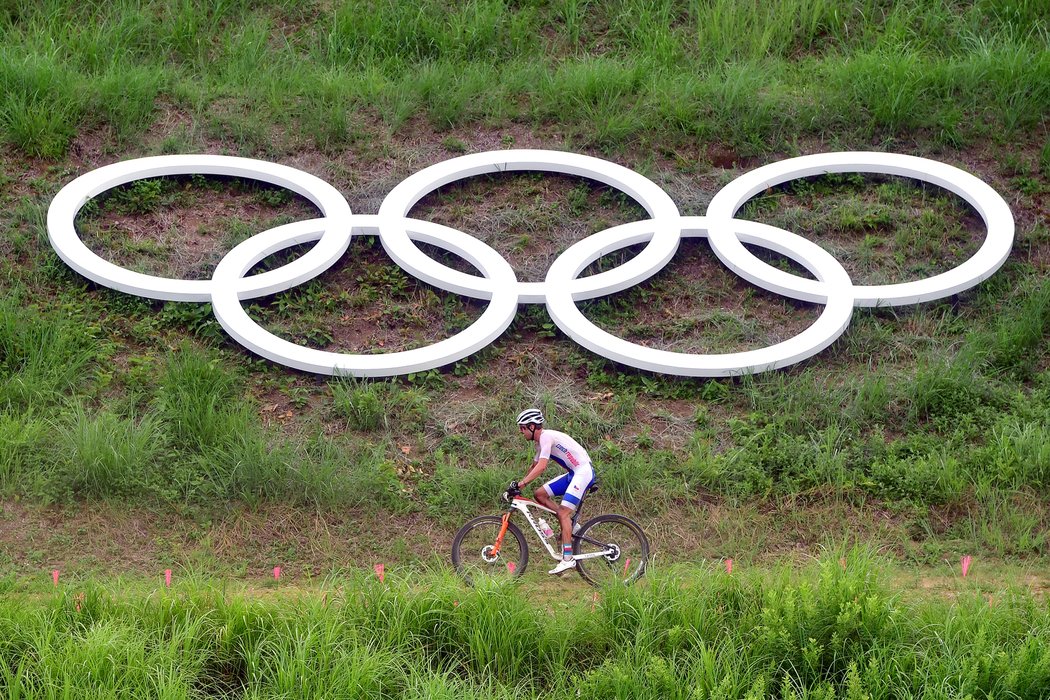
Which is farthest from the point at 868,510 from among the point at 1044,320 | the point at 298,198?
the point at 298,198

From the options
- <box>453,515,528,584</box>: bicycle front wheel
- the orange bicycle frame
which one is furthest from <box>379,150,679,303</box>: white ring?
the orange bicycle frame

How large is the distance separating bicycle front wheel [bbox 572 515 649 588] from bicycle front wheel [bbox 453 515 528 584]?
43cm

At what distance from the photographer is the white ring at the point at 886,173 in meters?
12.8

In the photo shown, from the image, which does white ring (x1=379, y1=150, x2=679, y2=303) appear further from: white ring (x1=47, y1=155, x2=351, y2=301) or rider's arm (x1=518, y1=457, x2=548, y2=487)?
rider's arm (x1=518, y1=457, x2=548, y2=487)

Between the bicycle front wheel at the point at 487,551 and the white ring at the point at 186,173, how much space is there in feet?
12.2

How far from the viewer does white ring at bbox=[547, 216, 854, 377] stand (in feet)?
39.2

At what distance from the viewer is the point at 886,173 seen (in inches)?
569

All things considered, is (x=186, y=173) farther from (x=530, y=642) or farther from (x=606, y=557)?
(x=530, y=642)

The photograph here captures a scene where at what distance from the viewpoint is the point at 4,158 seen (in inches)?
580

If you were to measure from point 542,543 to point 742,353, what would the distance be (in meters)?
2.97

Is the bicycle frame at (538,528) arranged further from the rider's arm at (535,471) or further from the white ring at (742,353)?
the white ring at (742,353)

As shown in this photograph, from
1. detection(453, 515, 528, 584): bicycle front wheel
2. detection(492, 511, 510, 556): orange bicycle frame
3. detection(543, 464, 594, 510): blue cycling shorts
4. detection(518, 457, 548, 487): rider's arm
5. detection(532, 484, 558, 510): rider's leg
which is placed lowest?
detection(453, 515, 528, 584): bicycle front wheel

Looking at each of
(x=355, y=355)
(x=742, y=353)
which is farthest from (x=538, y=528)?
(x=742, y=353)

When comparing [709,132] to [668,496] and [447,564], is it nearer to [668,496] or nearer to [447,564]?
[668,496]
